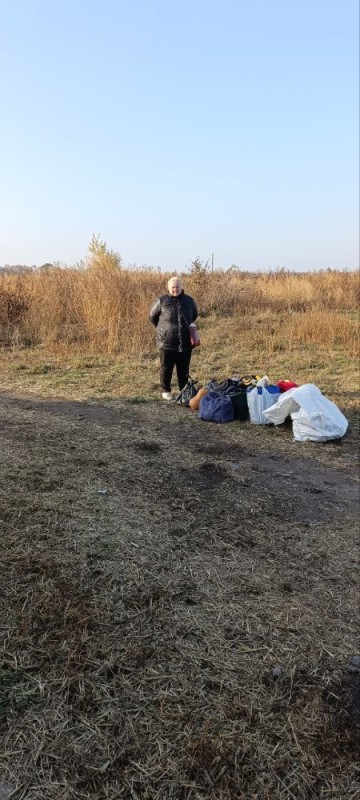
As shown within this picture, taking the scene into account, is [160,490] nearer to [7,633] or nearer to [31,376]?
[7,633]

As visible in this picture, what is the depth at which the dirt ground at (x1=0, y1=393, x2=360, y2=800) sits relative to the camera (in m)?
1.61

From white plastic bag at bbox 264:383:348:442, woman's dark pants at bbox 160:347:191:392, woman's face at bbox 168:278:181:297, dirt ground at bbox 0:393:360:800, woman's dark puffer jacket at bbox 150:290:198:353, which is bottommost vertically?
dirt ground at bbox 0:393:360:800

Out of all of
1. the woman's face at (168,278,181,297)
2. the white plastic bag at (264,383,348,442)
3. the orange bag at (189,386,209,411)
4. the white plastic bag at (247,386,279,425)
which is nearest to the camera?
the white plastic bag at (264,383,348,442)

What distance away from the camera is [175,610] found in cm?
231

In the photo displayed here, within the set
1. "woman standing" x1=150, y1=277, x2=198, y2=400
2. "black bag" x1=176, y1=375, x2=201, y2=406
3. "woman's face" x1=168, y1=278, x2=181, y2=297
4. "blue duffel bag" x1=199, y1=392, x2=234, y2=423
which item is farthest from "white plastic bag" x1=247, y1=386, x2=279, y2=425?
"woman's face" x1=168, y1=278, x2=181, y2=297

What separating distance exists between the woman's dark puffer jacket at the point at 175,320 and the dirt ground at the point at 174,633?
2658mm

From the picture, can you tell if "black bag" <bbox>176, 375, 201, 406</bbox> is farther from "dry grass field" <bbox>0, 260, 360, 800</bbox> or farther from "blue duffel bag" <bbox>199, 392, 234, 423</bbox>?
"dry grass field" <bbox>0, 260, 360, 800</bbox>

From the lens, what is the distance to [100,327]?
1084 cm

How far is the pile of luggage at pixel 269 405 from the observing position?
5.30 m

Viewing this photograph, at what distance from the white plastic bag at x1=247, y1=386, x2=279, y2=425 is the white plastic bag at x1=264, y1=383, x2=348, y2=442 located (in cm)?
26

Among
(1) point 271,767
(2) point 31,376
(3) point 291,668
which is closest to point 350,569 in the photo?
(3) point 291,668

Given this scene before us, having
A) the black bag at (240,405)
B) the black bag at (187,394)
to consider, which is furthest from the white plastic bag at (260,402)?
the black bag at (187,394)

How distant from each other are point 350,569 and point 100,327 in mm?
8733

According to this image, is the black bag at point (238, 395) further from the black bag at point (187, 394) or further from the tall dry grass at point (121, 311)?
the tall dry grass at point (121, 311)
